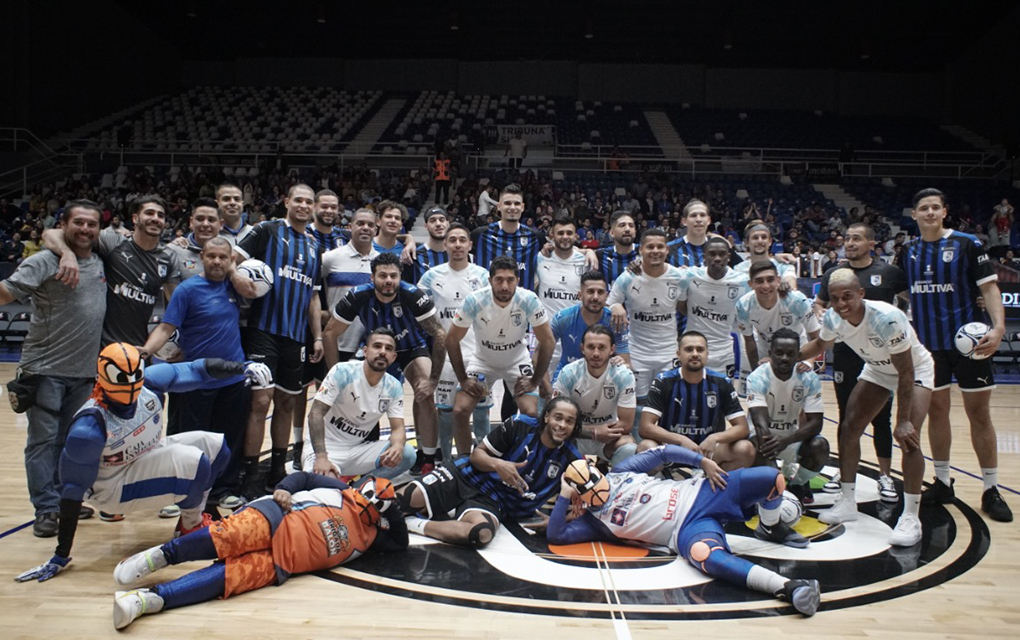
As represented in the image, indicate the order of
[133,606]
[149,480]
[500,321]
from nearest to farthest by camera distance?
[133,606]
[149,480]
[500,321]

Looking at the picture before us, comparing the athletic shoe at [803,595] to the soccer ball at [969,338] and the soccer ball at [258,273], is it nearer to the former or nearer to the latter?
the soccer ball at [969,338]

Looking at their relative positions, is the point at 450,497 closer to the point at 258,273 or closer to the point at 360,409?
the point at 360,409

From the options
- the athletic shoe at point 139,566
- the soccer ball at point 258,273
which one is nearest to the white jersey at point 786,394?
the soccer ball at point 258,273

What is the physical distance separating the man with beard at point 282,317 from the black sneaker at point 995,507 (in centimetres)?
537

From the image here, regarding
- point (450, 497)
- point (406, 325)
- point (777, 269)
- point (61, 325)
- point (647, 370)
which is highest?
point (777, 269)

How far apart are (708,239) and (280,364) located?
3.89 m

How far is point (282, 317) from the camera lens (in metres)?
5.72

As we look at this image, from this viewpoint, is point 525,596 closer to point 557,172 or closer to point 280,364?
point 280,364

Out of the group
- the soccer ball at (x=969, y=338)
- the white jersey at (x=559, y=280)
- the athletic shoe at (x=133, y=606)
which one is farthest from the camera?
the white jersey at (x=559, y=280)

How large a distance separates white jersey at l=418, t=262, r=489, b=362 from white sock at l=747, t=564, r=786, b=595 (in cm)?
307

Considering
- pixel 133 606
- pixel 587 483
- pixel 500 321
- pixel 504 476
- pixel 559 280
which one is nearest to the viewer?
pixel 133 606

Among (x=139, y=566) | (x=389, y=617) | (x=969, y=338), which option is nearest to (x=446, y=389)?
(x=389, y=617)

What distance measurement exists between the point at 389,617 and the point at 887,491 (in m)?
4.21

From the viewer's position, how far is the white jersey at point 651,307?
6.28 m
